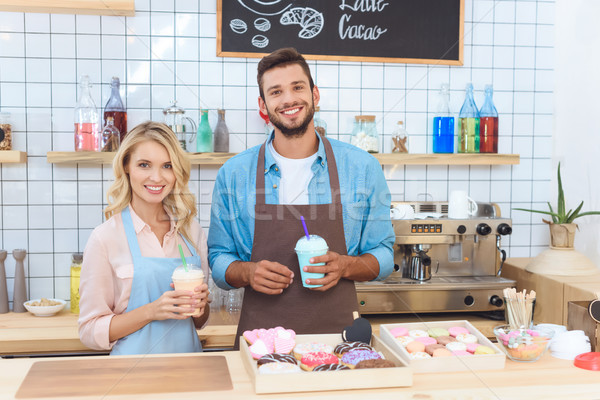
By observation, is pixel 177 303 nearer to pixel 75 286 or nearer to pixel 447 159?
pixel 75 286

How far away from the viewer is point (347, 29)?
2.94 metres

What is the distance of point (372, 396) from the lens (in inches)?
47.9

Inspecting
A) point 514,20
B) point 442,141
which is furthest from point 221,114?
point 514,20

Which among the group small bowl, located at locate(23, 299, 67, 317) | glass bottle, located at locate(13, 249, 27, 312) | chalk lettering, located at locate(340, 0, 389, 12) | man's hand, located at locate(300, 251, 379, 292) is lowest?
small bowl, located at locate(23, 299, 67, 317)

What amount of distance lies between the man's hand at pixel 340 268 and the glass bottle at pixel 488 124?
135 centimetres

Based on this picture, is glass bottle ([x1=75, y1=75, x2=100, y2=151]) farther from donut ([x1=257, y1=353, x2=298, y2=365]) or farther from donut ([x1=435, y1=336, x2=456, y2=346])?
donut ([x1=435, y1=336, x2=456, y2=346])

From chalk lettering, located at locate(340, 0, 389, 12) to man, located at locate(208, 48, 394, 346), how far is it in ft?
3.65

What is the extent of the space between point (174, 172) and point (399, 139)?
1.52 m

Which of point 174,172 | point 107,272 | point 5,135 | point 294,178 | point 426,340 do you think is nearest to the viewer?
point 426,340

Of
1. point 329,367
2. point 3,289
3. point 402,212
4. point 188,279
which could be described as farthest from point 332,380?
point 3,289

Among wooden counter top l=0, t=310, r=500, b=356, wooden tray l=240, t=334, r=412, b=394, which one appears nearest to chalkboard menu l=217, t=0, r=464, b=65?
wooden counter top l=0, t=310, r=500, b=356

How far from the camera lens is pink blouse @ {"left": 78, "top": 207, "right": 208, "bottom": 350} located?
163cm

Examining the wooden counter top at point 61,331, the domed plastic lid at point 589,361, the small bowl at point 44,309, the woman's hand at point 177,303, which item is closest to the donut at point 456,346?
the domed plastic lid at point 589,361

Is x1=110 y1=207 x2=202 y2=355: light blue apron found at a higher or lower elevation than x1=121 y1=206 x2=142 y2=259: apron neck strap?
lower
